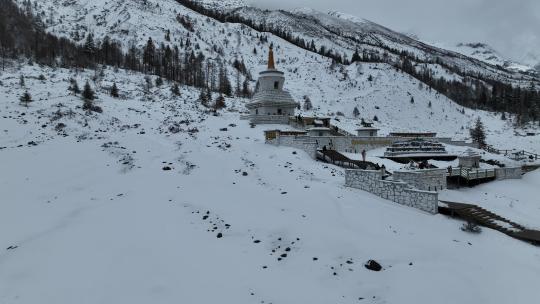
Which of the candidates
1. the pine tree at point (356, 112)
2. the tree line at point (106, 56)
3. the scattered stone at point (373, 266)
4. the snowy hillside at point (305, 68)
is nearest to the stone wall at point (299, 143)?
the scattered stone at point (373, 266)

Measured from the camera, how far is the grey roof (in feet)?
139

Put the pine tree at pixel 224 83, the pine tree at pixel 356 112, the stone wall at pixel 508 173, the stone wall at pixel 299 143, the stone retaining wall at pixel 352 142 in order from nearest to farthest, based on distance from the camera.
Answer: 1. the stone wall at pixel 299 143
2. the stone wall at pixel 508 173
3. the stone retaining wall at pixel 352 142
4. the pine tree at pixel 224 83
5. the pine tree at pixel 356 112

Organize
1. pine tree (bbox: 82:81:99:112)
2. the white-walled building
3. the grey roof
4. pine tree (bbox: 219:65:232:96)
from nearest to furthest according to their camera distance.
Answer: pine tree (bbox: 82:81:99:112) < the white-walled building < the grey roof < pine tree (bbox: 219:65:232:96)

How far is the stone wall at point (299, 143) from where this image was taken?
25.5 m

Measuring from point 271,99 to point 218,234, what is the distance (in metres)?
31.1

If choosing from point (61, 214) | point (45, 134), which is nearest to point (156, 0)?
point (45, 134)

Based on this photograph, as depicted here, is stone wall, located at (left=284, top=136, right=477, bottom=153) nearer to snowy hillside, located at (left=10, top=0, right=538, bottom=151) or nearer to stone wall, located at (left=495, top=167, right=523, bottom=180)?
stone wall, located at (left=495, top=167, right=523, bottom=180)

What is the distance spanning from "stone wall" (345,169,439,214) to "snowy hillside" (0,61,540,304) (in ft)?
2.05

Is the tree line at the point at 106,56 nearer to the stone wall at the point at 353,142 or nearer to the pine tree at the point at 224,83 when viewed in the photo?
the pine tree at the point at 224,83

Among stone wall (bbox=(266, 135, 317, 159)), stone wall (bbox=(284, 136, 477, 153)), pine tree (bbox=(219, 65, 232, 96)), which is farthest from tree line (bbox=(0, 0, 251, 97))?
stone wall (bbox=(266, 135, 317, 159))

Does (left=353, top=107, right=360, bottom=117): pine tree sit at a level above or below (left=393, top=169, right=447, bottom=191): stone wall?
above

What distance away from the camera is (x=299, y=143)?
2686 cm

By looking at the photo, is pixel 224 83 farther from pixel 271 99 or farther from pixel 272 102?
pixel 272 102

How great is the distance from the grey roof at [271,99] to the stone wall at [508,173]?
23.6 meters
